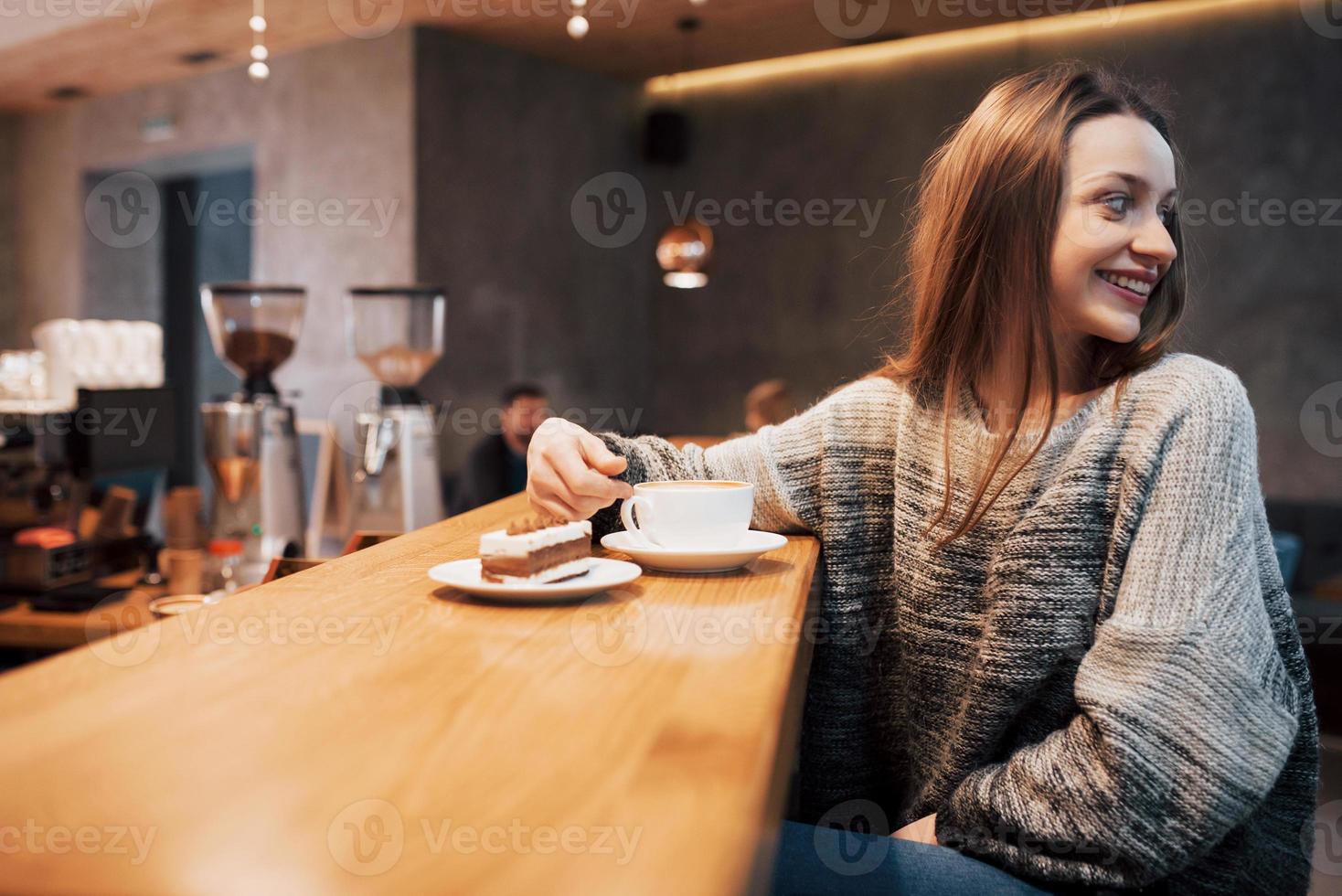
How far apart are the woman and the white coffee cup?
0.12 m

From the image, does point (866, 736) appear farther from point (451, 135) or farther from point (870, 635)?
point (451, 135)

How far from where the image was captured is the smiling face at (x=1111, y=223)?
114 cm

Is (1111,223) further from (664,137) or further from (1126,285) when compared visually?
(664,137)

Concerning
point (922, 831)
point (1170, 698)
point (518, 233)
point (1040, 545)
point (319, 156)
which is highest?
point (319, 156)

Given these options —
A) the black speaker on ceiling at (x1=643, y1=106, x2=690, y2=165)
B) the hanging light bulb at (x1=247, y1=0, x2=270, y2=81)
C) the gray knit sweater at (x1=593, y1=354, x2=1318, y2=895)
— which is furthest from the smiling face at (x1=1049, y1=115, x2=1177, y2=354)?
the black speaker on ceiling at (x1=643, y1=106, x2=690, y2=165)

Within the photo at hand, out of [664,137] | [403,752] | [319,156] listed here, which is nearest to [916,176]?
[664,137]

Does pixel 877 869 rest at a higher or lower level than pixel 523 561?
lower

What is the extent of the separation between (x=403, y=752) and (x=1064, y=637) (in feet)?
2.37

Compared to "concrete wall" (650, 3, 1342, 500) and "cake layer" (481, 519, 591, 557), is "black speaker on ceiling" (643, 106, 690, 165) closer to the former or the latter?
"concrete wall" (650, 3, 1342, 500)

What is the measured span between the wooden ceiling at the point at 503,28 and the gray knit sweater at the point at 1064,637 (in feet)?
13.7

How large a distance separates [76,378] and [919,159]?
179 inches

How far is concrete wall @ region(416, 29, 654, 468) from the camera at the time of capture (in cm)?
545

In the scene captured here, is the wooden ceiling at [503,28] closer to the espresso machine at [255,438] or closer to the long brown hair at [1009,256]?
the espresso machine at [255,438]

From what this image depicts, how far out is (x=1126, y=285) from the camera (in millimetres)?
1167
